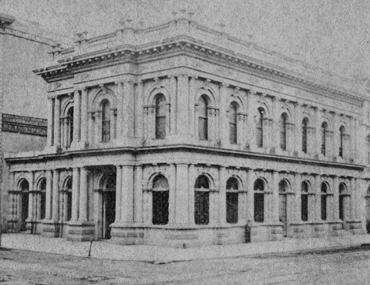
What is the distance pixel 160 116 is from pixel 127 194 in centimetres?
430

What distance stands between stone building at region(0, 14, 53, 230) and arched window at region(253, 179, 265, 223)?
1664cm

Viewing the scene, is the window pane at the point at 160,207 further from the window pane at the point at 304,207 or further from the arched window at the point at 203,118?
the window pane at the point at 304,207

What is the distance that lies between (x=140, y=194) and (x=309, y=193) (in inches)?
500

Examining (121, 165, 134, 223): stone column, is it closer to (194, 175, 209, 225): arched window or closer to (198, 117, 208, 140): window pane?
(194, 175, 209, 225): arched window

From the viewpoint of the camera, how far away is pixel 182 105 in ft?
92.4

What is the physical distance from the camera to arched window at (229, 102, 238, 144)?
104 ft

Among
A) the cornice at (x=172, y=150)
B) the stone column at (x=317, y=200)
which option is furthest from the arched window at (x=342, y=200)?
the stone column at (x=317, y=200)

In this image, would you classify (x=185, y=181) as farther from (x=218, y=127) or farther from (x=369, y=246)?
→ (x=369, y=246)

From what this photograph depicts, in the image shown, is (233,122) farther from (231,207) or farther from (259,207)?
(259,207)

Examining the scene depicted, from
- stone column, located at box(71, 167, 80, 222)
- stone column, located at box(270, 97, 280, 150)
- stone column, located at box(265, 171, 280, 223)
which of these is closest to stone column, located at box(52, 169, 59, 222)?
stone column, located at box(71, 167, 80, 222)

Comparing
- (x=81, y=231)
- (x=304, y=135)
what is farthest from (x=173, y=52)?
(x=304, y=135)

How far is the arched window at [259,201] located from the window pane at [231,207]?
193 cm

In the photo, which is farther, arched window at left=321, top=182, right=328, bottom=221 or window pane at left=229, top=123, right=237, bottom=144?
arched window at left=321, top=182, right=328, bottom=221

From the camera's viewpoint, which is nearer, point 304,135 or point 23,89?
point 304,135
